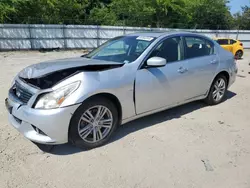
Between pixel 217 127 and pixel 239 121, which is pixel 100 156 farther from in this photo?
pixel 239 121

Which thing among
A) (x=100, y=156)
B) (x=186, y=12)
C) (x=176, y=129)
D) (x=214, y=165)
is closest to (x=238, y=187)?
(x=214, y=165)

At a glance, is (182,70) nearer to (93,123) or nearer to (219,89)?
(219,89)

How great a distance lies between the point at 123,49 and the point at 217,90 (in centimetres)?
229

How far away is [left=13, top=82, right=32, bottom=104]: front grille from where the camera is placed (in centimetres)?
277

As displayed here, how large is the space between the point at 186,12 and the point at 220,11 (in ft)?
11.8

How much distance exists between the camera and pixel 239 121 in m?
4.06

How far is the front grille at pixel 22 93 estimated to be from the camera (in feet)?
9.08

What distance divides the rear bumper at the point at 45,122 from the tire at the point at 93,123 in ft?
0.34

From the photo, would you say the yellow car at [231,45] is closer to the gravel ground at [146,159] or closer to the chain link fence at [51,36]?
the chain link fence at [51,36]

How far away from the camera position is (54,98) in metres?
2.63

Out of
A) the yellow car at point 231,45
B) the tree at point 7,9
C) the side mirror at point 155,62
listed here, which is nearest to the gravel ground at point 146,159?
the side mirror at point 155,62

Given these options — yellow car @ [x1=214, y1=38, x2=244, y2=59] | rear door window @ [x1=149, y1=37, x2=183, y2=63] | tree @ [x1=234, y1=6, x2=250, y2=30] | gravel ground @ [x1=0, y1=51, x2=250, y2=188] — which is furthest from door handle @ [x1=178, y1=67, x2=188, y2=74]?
tree @ [x1=234, y1=6, x2=250, y2=30]

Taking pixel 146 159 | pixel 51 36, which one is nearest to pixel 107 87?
pixel 146 159

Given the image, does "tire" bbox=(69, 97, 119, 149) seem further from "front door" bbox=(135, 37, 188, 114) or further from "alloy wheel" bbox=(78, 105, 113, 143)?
"front door" bbox=(135, 37, 188, 114)
